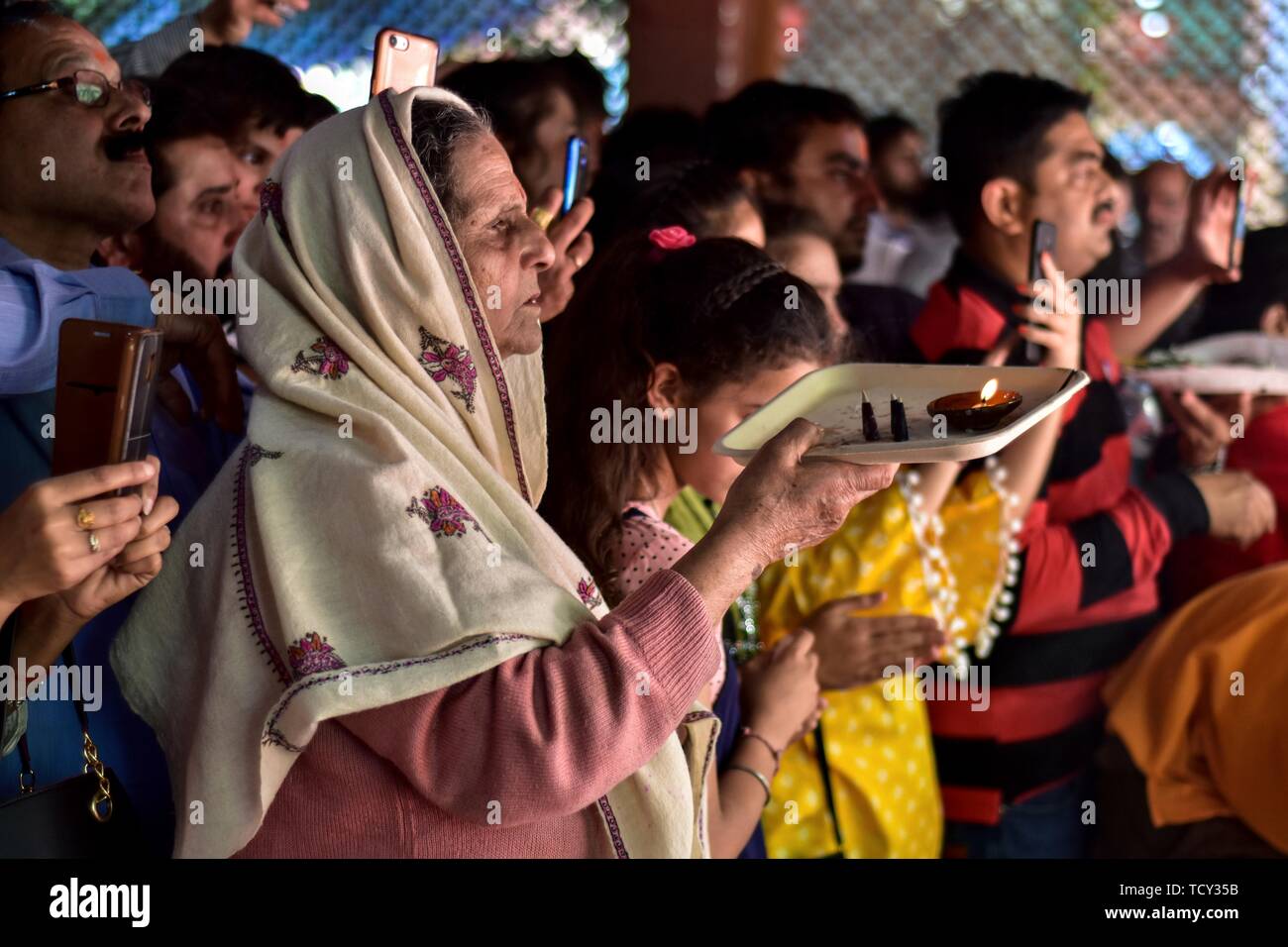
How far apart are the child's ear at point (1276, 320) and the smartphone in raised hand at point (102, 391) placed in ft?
7.95

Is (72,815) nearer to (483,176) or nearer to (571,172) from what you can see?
(483,176)

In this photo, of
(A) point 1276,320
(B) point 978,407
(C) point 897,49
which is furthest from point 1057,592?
(C) point 897,49

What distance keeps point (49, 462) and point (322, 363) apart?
371 millimetres

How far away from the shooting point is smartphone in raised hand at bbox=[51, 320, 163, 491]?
1176 millimetres

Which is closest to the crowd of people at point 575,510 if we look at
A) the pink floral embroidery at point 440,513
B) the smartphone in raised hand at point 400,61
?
the pink floral embroidery at point 440,513

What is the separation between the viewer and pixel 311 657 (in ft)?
3.91

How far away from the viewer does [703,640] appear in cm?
122

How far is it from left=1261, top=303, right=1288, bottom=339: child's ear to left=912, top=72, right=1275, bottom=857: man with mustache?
52 centimetres

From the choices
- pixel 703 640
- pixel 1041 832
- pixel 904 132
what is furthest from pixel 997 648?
pixel 904 132

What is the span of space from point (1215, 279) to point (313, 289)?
2.18m

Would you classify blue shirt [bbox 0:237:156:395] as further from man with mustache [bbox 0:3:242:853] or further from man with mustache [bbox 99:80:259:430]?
man with mustache [bbox 99:80:259:430]

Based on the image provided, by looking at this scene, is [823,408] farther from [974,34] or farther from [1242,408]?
[974,34]

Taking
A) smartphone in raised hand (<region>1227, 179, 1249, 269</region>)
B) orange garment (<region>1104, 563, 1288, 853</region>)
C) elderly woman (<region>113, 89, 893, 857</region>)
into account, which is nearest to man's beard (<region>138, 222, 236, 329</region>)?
elderly woman (<region>113, 89, 893, 857</region>)

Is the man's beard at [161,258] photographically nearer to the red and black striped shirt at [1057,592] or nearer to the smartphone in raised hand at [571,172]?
the smartphone in raised hand at [571,172]
